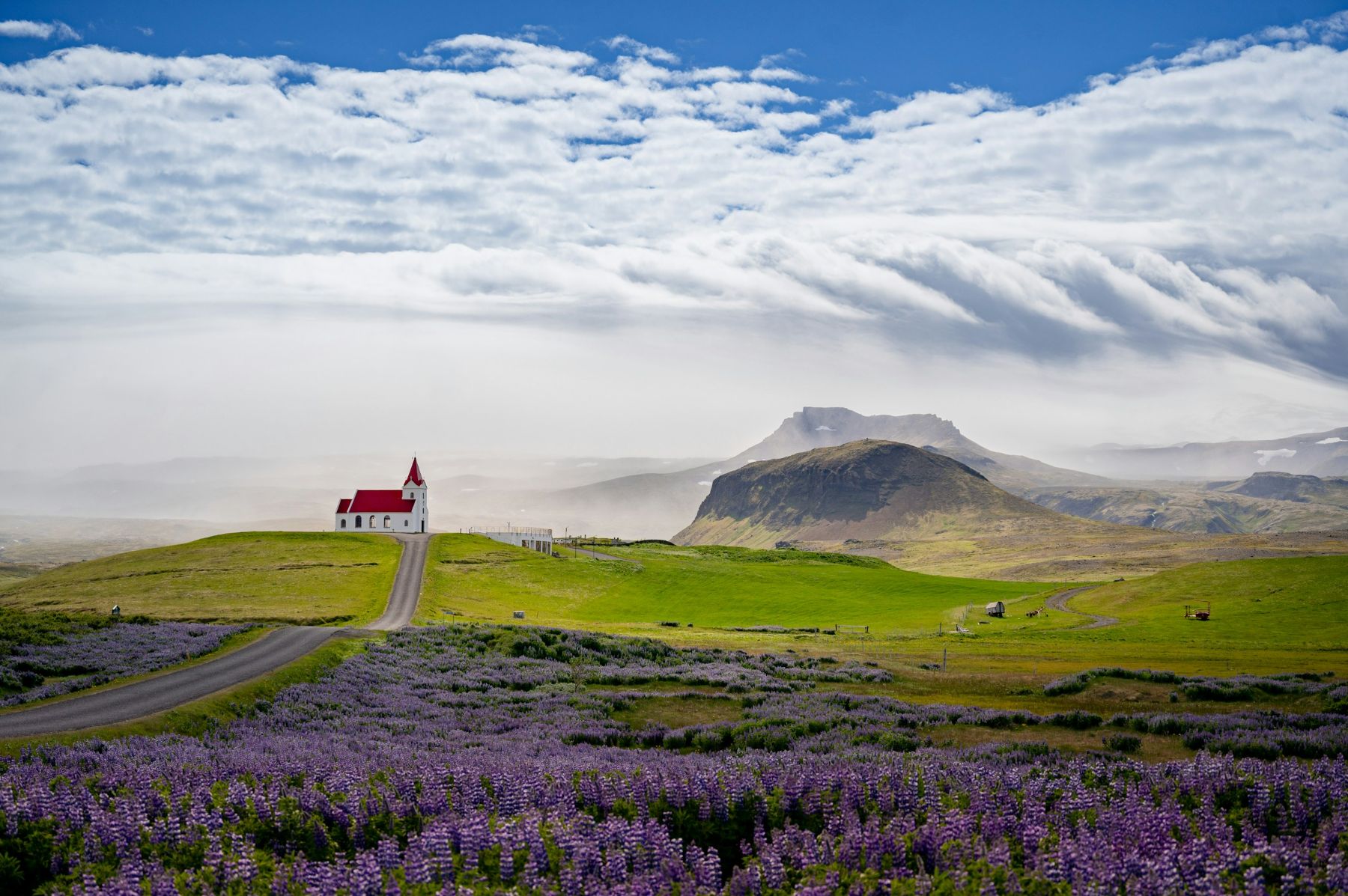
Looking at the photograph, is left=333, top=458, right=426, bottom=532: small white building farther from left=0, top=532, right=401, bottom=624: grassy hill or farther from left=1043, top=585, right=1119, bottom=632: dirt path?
left=1043, top=585, right=1119, bottom=632: dirt path

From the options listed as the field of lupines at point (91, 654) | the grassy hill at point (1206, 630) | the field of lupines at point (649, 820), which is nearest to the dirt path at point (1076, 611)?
the grassy hill at point (1206, 630)

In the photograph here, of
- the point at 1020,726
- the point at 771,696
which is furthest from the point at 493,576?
the point at 1020,726

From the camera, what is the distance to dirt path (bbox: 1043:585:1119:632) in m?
86.1

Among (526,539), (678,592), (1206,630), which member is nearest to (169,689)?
(1206,630)

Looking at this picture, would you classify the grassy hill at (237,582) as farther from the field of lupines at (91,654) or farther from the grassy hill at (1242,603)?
the grassy hill at (1242,603)

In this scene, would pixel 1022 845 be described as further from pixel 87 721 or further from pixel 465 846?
pixel 87 721

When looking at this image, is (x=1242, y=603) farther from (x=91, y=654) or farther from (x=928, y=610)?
(x=91, y=654)

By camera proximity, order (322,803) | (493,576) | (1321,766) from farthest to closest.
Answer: (493,576) < (1321,766) < (322,803)

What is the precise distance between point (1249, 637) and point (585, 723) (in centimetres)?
6750

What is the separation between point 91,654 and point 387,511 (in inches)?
4226

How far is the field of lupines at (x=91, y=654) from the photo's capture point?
35250 mm

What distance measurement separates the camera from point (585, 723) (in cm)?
3059

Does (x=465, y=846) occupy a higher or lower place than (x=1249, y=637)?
higher

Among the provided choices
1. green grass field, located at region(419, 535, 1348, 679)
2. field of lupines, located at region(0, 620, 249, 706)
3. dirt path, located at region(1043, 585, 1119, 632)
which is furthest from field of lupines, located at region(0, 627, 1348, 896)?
dirt path, located at region(1043, 585, 1119, 632)
